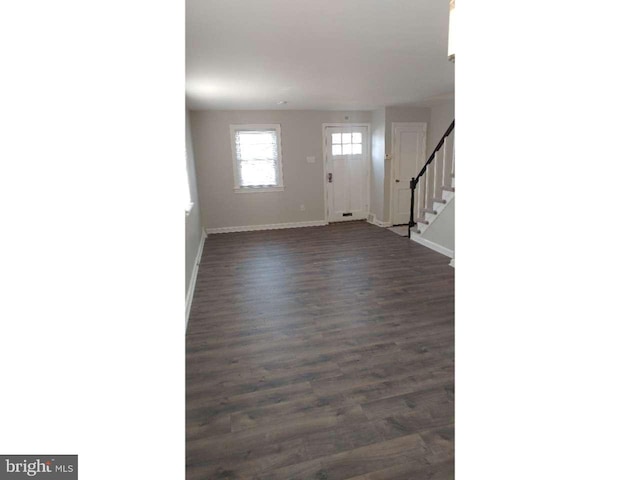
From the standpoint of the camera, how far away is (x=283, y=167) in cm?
710

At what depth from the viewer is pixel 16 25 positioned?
1.72 ft

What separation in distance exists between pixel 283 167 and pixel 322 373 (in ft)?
17.2

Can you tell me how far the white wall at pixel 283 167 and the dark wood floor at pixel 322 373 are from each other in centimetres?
238

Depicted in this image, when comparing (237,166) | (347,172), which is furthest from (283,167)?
(347,172)

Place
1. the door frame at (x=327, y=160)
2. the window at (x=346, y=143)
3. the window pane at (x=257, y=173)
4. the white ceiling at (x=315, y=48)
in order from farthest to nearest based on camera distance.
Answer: the window at (x=346, y=143) < the door frame at (x=327, y=160) < the window pane at (x=257, y=173) < the white ceiling at (x=315, y=48)

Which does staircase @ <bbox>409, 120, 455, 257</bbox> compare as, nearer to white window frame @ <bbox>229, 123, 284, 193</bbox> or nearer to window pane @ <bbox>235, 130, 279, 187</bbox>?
white window frame @ <bbox>229, 123, 284, 193</bbox>

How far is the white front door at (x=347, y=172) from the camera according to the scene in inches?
290

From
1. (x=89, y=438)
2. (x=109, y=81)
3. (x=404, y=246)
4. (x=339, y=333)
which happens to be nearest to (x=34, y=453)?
(x=89, y=438)

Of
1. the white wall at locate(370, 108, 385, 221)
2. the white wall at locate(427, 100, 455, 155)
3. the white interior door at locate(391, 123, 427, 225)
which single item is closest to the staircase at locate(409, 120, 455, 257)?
the white wall at locate(427, 100, 455, 155)

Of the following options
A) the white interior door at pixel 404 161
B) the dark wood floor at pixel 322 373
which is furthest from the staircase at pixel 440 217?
the white interior door at pixel 404 161

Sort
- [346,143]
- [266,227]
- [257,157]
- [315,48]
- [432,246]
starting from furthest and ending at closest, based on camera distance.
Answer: [346,143]
[266,227]
[257,157]
[432,246]
[315,48]

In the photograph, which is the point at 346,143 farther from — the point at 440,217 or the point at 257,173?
the point at 440,217

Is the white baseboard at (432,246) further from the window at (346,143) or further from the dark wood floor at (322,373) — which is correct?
the window at (346,143)
